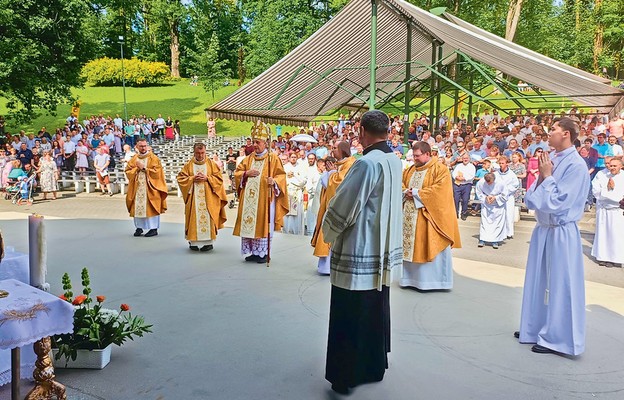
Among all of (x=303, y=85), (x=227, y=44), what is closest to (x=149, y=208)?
(x=303, y=85)

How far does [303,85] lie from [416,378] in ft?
31.3

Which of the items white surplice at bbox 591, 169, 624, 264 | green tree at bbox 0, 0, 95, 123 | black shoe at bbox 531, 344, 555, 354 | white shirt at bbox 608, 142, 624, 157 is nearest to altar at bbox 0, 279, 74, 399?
black shoe at bbox 531, 344, 555, 354

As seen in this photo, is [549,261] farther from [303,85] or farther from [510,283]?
[303,85]

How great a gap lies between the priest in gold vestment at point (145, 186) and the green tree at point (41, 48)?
40.6 ft

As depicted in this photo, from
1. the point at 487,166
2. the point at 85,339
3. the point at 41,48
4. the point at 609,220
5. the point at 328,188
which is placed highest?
the point at 41,48

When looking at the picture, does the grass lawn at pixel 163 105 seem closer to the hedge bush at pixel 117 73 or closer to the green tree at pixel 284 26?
the hedge bush at pixel 117 73

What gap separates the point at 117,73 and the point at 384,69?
42.6 metres

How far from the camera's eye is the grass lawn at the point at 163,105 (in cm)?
3769

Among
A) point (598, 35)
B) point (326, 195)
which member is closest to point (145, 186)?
point (326, 195)

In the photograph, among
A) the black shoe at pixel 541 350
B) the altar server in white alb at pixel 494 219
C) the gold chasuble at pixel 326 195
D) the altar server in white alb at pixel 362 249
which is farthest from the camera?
the altar server in white alb at pixel 494 219

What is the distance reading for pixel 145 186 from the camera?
10.9m

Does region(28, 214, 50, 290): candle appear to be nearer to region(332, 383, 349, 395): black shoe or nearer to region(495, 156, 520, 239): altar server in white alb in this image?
region(332, 383, 349, 395): black shoe

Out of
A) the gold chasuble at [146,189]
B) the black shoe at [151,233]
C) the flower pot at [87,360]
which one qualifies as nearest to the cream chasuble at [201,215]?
the gold chasuble at [146,189]

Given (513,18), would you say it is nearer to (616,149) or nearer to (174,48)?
(616,149)
